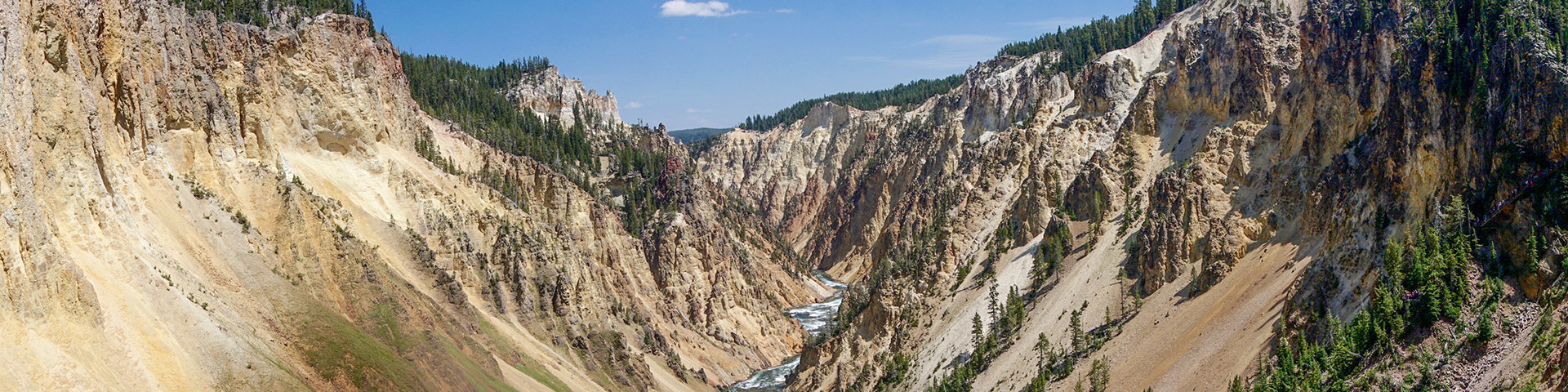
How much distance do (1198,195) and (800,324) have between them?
46.7 meters

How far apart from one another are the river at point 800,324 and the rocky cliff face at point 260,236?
218cm

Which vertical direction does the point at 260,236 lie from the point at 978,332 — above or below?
above

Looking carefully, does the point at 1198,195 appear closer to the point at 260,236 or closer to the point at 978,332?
the point at 978,332

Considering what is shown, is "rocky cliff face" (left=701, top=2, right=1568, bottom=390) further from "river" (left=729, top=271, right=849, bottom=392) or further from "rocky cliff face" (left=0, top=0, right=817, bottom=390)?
"rocky cliff face" (left=0, top=0, right=817, bottom=390)

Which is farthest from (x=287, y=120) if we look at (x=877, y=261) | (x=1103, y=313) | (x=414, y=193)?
(x=877, y=261)

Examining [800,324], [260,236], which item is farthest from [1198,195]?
[260,236]

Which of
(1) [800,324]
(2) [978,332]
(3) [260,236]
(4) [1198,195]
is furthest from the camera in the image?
(1) [800,324]

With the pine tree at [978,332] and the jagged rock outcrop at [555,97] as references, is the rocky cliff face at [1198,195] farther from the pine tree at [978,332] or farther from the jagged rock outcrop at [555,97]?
the jagged rock outcrop at [555,97]

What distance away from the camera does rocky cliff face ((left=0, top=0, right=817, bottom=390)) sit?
29656 millimetres

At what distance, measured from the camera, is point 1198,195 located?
66375 millimetres

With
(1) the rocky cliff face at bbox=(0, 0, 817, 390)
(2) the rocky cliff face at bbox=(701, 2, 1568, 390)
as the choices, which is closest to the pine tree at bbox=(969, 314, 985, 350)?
(2) the rocky cliff face at bbox=(701, 2, 1568, 390)

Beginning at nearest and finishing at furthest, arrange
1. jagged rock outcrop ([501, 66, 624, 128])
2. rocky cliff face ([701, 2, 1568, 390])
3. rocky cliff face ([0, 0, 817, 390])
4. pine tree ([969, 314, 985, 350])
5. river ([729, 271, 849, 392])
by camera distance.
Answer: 1. rocky cliff face ([0, 0, 817, 390])
2. rocky cliff face ([701, 2, 1568, 390])
3. pine tree ([969, 314, 985, 350])
4. river ([729, 271, 849, 392])
5. jagged rock outcrop ([501, 66, 624, 128])

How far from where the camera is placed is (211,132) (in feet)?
149

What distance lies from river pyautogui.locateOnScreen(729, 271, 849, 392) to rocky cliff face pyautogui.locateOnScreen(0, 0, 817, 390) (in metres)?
2.18
